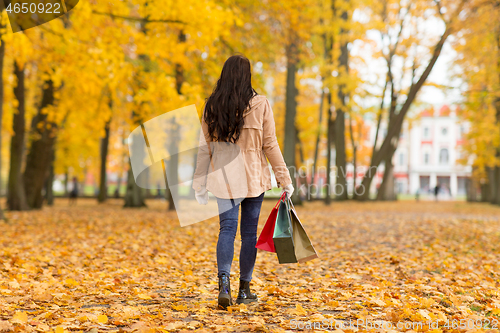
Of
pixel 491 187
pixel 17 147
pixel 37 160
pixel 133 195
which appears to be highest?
pixel 17 147

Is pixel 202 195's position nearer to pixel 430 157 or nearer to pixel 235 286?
pixel 235 286

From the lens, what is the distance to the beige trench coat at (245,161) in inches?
134

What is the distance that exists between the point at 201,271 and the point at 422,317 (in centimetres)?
272

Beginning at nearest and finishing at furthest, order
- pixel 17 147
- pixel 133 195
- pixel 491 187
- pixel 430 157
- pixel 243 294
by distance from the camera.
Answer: pixel 243 294 < pixel 17 147 < pixel 133 195 < pixel 491 187 < pixel 430 157

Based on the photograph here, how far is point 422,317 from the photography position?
3191 mm

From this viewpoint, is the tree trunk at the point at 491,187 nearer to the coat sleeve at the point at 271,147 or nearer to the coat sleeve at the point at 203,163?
the coat sleeve at the point at 271,147

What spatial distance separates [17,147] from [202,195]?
11260 millimetres

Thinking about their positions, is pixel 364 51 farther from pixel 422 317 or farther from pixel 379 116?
pixel 422 317

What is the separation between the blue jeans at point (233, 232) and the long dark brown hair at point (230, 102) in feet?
1.61

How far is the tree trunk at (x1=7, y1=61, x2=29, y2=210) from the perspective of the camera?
12.7 meters

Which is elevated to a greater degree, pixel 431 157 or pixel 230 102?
pixel 431 157

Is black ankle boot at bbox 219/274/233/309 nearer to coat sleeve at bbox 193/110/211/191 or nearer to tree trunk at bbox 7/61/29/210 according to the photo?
coat sleeve at bbox 193/110/211/191

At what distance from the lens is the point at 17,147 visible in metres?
12.9

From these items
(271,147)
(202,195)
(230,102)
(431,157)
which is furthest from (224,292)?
(431,157)
